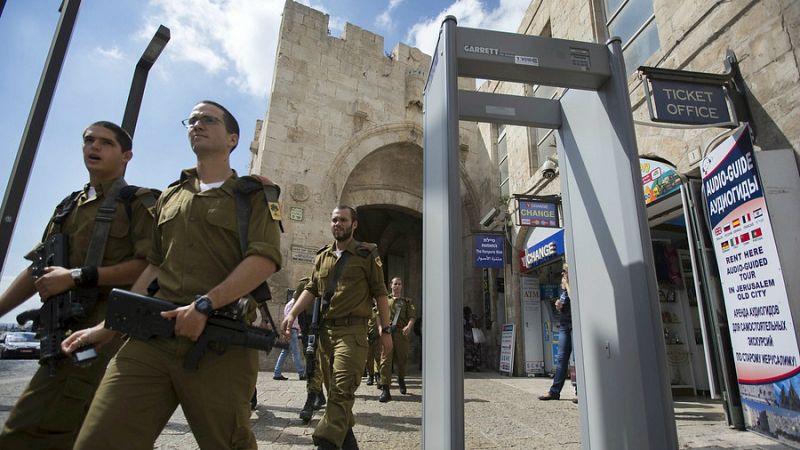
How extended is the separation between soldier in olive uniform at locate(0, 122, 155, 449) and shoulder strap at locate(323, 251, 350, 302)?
1.47m

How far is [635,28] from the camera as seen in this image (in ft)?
21.1

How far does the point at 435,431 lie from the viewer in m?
1.52

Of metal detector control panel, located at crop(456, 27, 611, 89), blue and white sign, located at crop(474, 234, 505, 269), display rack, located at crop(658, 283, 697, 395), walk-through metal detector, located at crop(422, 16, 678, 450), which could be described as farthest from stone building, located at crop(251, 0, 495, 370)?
metal detector control panel, located at crop(456, 27, 611, 89)

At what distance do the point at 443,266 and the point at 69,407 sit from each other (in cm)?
177

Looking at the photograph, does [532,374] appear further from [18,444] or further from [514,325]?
[18,444]

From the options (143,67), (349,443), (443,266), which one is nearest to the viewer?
(443,266)

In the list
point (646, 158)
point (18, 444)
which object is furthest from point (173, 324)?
point (646, 158)

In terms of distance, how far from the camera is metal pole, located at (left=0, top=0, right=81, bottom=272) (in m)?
2.27

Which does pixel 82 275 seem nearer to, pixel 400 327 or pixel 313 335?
pixel 313 335

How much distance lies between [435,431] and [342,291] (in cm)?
193

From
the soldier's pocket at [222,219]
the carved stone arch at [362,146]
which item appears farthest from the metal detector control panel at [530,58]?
the carved stone arch at [362,146]

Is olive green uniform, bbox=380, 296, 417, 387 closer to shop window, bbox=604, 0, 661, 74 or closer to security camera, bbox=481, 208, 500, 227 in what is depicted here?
security camera, bbox=481, 208, 500, 227

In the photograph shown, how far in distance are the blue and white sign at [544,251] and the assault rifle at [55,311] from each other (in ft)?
26.2

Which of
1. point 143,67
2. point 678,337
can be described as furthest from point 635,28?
point 143,67
